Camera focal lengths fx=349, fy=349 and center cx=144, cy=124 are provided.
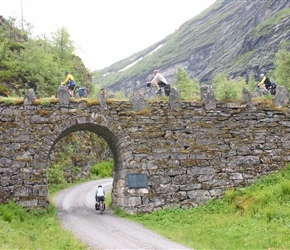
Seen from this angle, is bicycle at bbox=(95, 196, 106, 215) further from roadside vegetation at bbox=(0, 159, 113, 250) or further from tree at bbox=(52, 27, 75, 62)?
tree at bbox=(52, 27, 75, 62)

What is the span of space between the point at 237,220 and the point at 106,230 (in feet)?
12.3

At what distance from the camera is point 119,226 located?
415 inches

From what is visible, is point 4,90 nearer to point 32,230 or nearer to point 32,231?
point 32,230

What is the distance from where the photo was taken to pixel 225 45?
95750 millimetres

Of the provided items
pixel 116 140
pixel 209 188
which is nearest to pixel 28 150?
pixel 116 140

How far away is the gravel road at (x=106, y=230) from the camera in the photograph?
8.44 m

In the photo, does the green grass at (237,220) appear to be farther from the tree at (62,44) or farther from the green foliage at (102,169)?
the tree at (62,44)

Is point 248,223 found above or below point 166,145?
below

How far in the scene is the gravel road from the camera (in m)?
8.44

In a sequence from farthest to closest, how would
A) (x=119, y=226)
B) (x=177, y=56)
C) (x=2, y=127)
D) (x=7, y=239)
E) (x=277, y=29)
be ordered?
1. (x=177, y=56)
2. (x=277, y=29)
3. (x=2, y=127)
4. (x=119, y=226)
5. (x=7, y=239)

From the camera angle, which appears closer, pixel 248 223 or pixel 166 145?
pixel 248 223

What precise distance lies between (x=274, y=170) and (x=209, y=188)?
2.59 metres

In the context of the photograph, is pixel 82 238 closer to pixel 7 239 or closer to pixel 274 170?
pixel 7 239

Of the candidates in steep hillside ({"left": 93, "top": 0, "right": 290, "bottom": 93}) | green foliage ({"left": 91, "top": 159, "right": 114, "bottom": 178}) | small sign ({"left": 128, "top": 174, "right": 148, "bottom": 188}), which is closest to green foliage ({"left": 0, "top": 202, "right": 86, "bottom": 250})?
small sign ({"left": 128, "top": 174, "right": 148, "bottom": 188})
